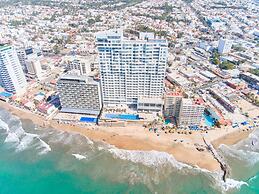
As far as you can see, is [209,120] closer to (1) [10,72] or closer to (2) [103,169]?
(2) [103,169]

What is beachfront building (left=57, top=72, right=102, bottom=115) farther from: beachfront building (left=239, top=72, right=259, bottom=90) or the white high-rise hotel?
beachfront building (left=239, top=72, right=259, bottom=90)

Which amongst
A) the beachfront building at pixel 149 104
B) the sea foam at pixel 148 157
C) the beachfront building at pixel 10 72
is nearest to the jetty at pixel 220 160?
the sea foam at pixel 148 157

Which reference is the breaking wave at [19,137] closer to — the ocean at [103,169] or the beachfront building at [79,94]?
the ocean at [103,169]

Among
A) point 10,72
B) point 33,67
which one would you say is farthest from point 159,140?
point 33,67

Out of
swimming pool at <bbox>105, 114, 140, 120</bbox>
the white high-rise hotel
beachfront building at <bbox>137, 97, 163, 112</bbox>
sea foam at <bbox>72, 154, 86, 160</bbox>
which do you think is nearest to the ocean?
sea foam at <bbox>72, 154, 86, 160</bbox>

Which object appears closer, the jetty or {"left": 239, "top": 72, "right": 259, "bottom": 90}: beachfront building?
the jetty

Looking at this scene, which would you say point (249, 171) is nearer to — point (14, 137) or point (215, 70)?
point (215, 70)
